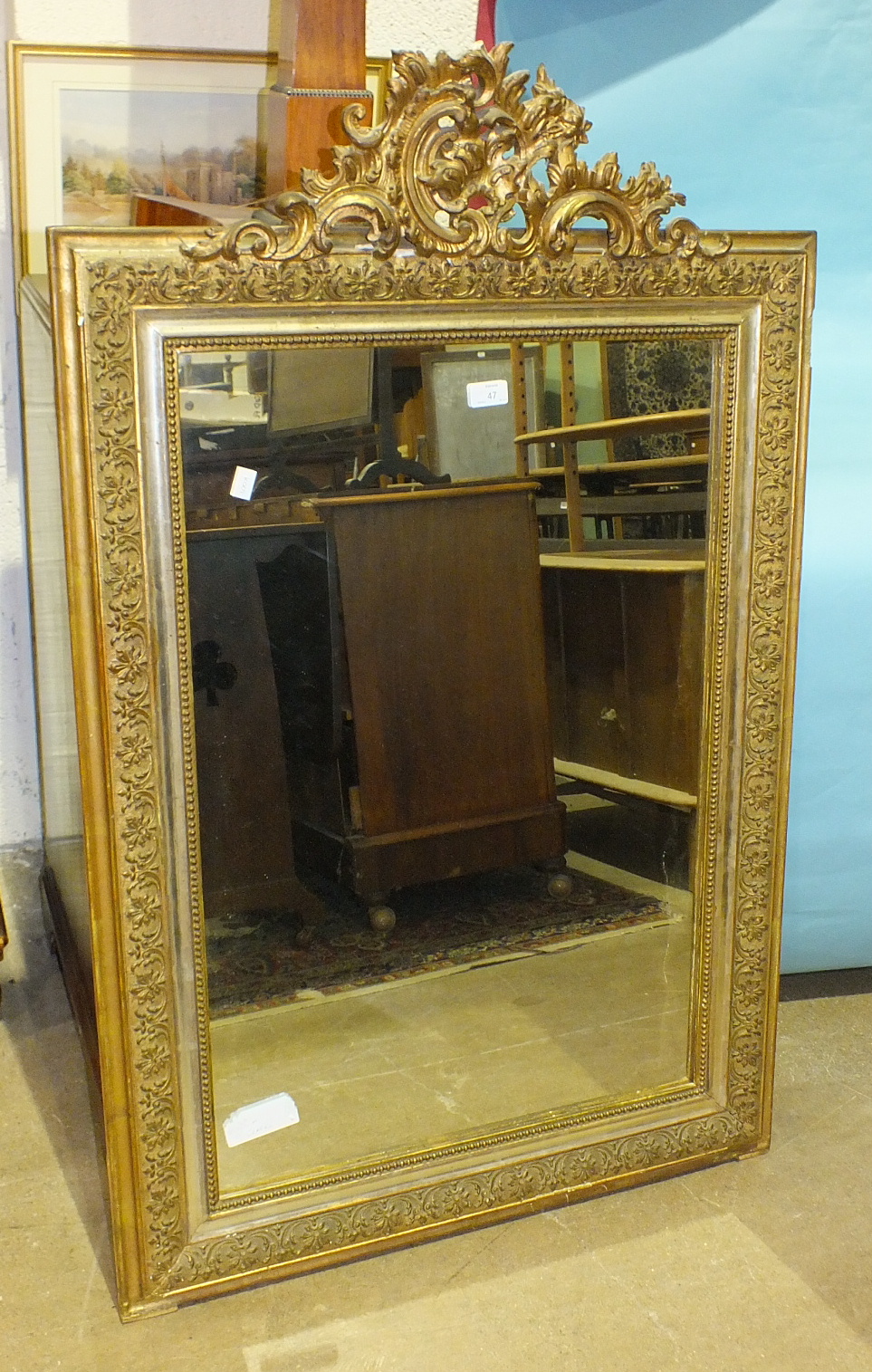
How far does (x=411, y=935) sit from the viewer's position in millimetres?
1626

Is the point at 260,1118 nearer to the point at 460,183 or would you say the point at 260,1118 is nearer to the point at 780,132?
the point at 460,183

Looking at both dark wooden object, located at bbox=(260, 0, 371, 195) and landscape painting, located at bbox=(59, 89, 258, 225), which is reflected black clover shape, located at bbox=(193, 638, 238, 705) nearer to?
dark wooden object, located at bbox=(260, 0, 371, 195)

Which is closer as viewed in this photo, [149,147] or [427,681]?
[427,681]

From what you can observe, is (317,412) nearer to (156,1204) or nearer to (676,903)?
(676,903)

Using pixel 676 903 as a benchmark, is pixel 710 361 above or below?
above

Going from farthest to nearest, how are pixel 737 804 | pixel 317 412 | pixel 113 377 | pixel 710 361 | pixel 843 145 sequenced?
pixel 843 145 < pixel 737 804 < pixel 710 361 < pixel 317 412 < pixel 113 377

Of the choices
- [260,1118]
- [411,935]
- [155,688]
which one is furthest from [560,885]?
[155,688]

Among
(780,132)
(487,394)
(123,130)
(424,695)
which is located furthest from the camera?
(123,130)

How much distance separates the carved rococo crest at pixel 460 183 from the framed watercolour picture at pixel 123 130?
Answer: 847 millimetres

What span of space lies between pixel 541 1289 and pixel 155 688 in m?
0.89

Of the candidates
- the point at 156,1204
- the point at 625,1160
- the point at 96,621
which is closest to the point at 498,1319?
the point at 625,1160

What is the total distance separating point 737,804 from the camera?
1.69m

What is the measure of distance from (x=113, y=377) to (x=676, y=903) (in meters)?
1.02

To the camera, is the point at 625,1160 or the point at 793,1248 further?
the point at 625,1160
